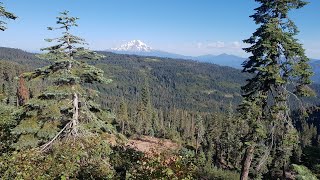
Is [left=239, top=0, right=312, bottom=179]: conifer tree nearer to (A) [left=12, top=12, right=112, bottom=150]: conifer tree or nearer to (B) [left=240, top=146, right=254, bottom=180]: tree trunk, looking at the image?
(B) [left=240, top=146, right=254, bottom=180]: tree trunk

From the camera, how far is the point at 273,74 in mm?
17828

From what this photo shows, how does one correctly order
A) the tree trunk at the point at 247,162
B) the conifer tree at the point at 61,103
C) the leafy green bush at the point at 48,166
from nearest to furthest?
the leafy green bush at the point at 48,166, the conifer tree at the point at 61,103, the tree trunk at the point at 247,162

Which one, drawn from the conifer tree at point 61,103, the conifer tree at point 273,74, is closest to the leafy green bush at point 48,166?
the conifer tree at point 61,103

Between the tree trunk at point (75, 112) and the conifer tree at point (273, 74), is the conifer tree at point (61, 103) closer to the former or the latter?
the tree trunk at point (75, 112)

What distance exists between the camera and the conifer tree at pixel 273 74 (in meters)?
17.9

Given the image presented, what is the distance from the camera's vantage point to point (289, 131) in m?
18.0

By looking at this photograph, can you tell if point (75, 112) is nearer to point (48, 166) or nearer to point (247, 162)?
point (48, 166)

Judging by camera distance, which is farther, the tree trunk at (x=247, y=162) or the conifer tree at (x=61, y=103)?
the tree trunk at (x=247, y=162)

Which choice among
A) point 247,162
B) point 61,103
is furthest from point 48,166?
point 247,162

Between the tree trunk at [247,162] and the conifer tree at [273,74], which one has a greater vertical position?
the conifer tree at [273,74]

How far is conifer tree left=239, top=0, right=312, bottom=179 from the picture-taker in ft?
58.7

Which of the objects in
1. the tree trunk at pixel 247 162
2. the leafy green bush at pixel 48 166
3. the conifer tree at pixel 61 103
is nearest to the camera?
the leafy green bush at pixel 48 166

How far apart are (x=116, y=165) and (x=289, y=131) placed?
33.2 ft

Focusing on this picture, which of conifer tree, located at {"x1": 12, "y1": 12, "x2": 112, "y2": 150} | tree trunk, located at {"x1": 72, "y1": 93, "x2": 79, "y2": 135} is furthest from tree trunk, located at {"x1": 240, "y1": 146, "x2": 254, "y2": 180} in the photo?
tree trunk, located at {"x1": 72, "y1": 93, "x2": 79, "y2": 135}
